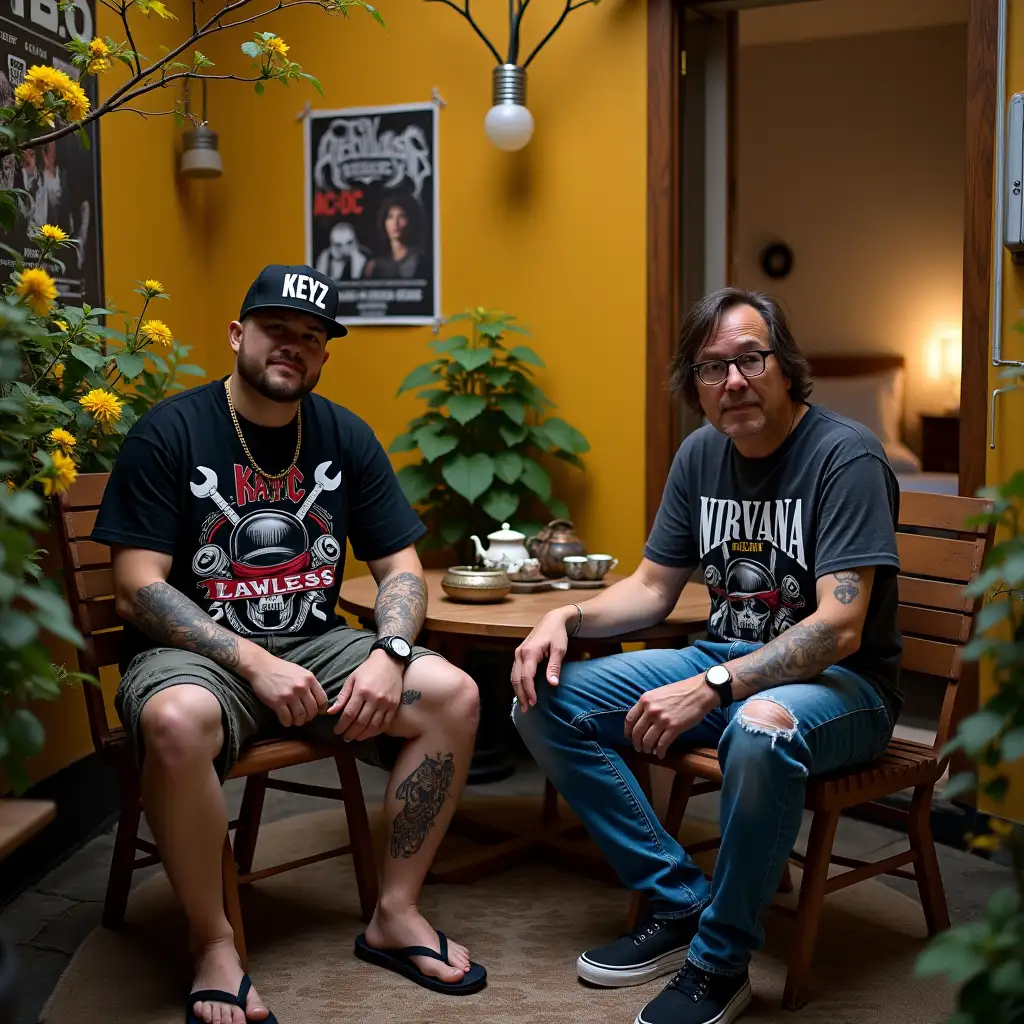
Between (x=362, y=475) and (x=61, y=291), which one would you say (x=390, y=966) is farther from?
(x=61, y=291)

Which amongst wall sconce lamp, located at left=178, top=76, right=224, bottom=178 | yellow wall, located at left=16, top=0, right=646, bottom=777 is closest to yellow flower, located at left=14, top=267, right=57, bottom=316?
yellow wall, located at left=16, top=0, right=646, bottom=777

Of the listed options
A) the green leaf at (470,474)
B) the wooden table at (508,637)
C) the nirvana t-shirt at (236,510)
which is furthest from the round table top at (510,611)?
the green leaf at (470,474)

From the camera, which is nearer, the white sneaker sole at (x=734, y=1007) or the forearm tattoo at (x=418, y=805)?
the white sneaker sole at (x=734, y=1007)

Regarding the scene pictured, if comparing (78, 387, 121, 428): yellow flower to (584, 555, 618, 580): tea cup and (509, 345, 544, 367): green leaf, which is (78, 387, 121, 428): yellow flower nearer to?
(584, 555, 618, 580): tea cup

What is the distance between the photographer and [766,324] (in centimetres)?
238

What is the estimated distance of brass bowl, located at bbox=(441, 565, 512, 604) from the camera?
9.05 ft

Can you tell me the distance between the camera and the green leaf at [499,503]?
3391mm

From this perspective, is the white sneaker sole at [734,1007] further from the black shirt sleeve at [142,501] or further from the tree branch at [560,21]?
the tree branch at [560,21]

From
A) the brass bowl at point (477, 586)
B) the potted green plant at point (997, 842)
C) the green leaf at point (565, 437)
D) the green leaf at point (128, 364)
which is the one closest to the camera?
the potted green plant at point (997, 842)

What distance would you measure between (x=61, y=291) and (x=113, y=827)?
138cm

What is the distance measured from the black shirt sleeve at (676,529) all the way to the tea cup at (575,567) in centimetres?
41

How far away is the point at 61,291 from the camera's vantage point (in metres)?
3.07

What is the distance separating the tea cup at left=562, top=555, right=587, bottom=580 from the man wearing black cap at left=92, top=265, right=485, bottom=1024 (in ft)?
1.62

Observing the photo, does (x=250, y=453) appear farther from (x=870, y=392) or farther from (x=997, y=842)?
(x=870, y=392)
